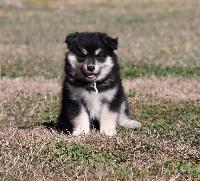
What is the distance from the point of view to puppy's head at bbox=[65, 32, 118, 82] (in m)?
7.38

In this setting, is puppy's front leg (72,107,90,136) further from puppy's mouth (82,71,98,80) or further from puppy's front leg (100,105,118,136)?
Answer: puppy's mouth (82,71,98,80)

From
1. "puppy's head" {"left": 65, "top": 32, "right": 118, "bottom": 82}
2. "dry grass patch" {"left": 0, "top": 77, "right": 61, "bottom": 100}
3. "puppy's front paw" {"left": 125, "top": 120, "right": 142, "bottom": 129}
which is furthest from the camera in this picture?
"dry grass patch" {"left": 0, "top": 77, "right": 61, "bottom": 100}

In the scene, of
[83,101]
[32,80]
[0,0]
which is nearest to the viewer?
[83,101]

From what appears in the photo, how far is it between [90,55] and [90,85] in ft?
1.32

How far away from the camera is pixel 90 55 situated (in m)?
7.42

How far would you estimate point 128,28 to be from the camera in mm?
22422

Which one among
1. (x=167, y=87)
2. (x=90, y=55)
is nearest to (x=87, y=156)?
(x=90, y=55)

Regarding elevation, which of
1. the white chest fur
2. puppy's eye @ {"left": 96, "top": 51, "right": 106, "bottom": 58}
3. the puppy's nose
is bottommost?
the white chest fur

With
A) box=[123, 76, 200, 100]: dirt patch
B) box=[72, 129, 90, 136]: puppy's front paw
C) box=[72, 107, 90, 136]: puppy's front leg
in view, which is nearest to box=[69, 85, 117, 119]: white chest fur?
box=[72, 107, 90, 136]: puppy's front leg

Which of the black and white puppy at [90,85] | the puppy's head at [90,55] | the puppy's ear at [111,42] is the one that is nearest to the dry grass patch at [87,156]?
the black and white puppy at [90,85]

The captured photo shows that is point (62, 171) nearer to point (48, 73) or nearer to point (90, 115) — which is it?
point (90, 115)

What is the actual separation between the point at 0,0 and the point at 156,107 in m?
25.6

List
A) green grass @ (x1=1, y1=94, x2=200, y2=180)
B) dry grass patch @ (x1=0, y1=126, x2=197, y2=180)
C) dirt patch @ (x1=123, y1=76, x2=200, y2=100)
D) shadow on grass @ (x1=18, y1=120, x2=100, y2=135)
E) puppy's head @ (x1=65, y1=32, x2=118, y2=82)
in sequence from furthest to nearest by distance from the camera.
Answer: dirt patch @ (x1=123, y1=76, x2=200, y2=100) < shadow on grass @ (x1=18, y1=120, x2=100, y2=135) < puppy's head @ (x1=65, y1=32, x2=118, y2=82) < green grass @ (x1=1, y1=94, x2=200, y2=180) < dry grass patch @ (x1=0, y1=126, x2=197, y2=180)

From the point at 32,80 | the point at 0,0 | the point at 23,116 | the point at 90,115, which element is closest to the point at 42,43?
the point at 32,80
